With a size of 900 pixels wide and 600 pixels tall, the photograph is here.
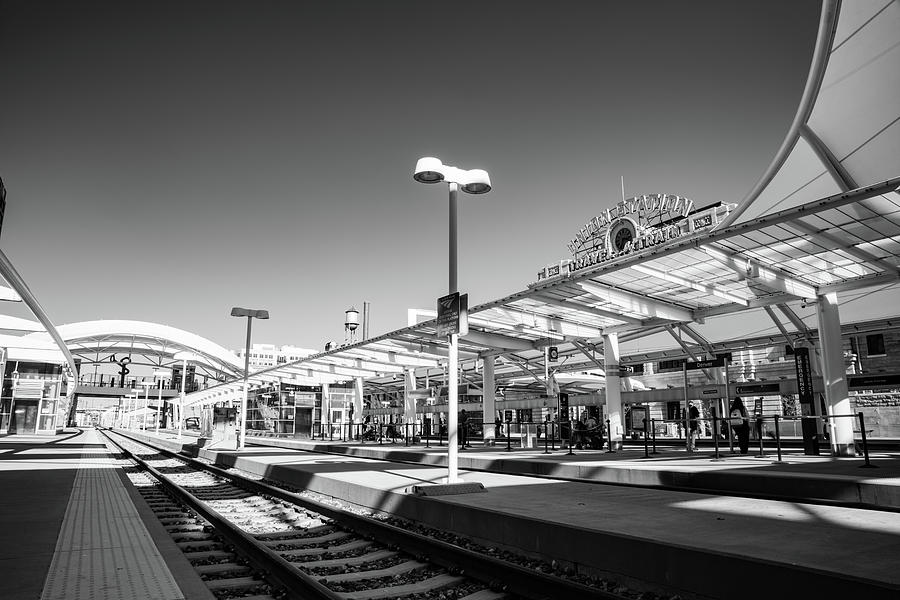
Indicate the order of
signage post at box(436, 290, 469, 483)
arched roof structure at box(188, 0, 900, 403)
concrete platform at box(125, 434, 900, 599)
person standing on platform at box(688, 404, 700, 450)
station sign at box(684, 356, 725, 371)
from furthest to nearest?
person standing on platform at box(688, 404, 700, 450) → station sign at box(684, 356, 725, 371) → arched roof structure at box(188, 0, 900, 403) → signage post at box(436, 290, 469, 483) → concrete platform at box(125, 434, 900, 599)

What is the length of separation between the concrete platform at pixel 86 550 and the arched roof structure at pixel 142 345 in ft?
195

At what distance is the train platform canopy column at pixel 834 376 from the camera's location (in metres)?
16.2

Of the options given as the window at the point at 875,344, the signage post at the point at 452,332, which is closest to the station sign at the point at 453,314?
the signage post at the point at 452,332

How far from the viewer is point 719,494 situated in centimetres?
1086

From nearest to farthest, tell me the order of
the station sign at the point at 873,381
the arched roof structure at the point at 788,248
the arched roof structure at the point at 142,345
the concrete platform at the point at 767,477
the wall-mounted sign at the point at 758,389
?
the concrete platform at the point at 767,477 → the arched roof structure at the point at 788,248 → the station sign at the point at 873,381 → the wall-mounted sign at the point at 758,389 → the arched roof structure at the point at 142,345

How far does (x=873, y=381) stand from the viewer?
55.0 feet

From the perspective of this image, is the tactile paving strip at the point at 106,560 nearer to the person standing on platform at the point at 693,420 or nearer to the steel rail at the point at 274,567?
the steel rail at the point at 274,567

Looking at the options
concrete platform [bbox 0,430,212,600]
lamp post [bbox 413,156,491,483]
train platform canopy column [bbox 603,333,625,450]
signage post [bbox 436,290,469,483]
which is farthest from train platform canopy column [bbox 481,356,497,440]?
concrete platform [bbox 0,430,212,600]

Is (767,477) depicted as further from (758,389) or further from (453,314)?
(758,389)

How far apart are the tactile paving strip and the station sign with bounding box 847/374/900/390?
690 inches

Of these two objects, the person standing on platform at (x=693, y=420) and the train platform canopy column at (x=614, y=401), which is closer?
the person standing on platform at (x=693, y=420)

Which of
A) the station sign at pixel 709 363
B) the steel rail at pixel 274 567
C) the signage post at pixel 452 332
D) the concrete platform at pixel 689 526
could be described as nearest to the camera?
the concrete platform at pixel 689 526

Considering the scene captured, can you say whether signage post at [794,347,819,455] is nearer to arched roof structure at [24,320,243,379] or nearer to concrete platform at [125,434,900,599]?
concrete platform at [125,434,900,599]

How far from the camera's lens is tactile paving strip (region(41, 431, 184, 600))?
505 cm
